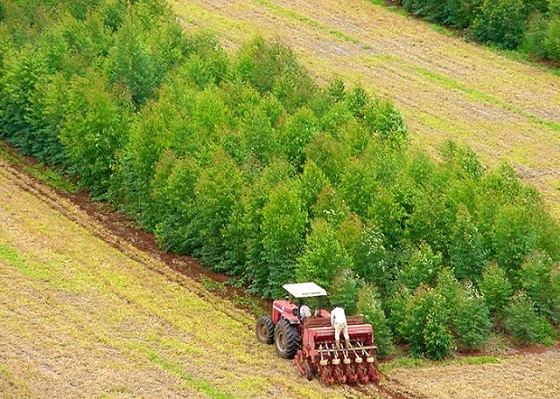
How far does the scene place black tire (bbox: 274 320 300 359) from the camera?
34.2 metres

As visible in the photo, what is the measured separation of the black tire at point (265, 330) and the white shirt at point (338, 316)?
2.76 m

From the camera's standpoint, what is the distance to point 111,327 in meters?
36.4

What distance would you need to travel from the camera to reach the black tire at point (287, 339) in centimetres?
3419

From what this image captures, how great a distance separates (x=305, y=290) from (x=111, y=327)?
5.94 meters

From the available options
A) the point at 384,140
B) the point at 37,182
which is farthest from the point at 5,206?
the point at 384,140

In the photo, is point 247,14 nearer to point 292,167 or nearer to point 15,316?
point 292,167

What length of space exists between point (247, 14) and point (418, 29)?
375 inches

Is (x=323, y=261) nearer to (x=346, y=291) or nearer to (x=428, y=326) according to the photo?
(x=346, y=291)

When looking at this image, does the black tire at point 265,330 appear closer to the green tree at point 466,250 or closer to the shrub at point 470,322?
the shrub at point 470,322

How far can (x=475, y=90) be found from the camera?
61812mm

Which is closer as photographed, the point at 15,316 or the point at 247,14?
the point at 15,316

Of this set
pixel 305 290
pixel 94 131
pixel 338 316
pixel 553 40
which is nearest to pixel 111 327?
pixel 305 290

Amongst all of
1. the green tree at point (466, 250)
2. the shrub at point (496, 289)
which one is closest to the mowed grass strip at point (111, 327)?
the green tree at point (466, 250)

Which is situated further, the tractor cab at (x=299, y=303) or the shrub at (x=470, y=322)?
the shrub at (x=470, y=322)
